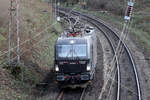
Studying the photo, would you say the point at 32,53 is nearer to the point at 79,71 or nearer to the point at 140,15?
the point at 79,71

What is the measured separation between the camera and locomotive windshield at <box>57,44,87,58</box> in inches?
504

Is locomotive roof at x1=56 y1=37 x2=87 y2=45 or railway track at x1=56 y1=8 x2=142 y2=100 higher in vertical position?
locomotive roof at x1=56 y1=37 x2=87 y2=45

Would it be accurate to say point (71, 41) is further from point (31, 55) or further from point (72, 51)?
point (31, 55)

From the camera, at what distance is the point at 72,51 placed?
507 inches

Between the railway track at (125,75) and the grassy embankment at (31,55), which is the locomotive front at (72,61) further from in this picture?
the grassy embankment at (31,55)

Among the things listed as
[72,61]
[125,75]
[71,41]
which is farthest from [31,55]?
[125,75]

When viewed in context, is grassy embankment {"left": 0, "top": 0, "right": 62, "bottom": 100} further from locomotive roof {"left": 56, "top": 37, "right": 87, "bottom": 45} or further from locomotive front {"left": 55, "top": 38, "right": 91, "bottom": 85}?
locomotive roof {"left": 56, "top": 37, "right": 87, "bottom": 45}

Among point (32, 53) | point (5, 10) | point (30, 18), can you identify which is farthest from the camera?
point (30, 18)

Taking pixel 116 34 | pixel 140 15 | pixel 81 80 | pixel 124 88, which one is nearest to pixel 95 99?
pixel 81 80

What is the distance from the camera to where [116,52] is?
21109 millimetres

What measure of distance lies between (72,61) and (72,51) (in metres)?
0.57

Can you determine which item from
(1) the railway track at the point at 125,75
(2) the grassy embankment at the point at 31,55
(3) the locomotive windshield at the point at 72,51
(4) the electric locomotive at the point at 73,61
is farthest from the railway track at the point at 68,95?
(3) the locomotive windshield at the point at 72,51

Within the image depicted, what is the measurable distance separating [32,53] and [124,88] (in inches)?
258

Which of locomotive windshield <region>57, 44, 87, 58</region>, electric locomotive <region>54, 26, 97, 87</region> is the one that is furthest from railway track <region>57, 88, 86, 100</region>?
locomotive windshield <region>57, 44, 87, 58</region>
